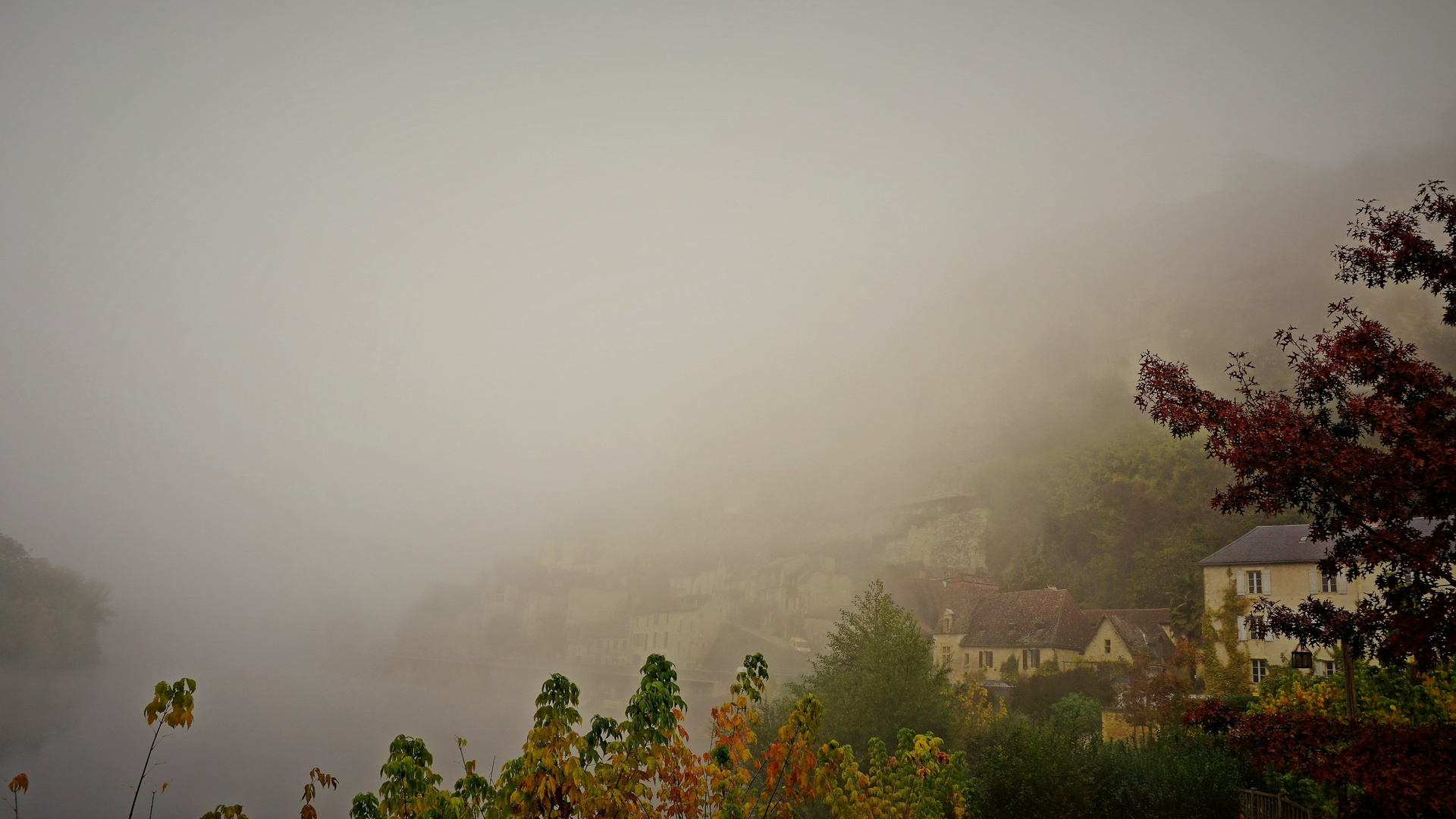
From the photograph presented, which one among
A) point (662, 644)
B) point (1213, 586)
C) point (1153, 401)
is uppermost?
A: point (1213, 586)

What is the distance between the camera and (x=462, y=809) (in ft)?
21.2

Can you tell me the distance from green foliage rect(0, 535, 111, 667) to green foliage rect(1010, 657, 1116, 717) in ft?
321

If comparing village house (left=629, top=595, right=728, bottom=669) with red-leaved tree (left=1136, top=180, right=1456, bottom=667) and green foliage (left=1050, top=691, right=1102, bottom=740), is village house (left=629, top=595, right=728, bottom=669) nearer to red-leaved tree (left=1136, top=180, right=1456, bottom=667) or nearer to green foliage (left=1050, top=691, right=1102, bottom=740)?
green foliage (left=1050, top=691, right=1102, bottom=740)

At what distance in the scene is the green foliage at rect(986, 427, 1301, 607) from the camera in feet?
193

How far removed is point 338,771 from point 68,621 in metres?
57.3

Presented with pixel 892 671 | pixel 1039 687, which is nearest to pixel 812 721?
pixel 892 671

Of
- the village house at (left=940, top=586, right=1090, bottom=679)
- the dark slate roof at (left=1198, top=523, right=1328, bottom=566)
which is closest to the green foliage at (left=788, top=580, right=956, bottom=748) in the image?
the dark slate roof at (left=1198, top=523, right=1328, bottom=566)

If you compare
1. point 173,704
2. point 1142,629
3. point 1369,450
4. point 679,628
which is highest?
point 1142,629

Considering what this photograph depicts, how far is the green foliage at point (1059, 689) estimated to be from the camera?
42188 millimetres

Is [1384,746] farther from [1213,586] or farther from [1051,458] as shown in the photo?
[1051,458]

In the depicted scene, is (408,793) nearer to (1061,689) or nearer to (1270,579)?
(1270,579)

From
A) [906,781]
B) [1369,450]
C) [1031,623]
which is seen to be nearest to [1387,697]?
[906,781]

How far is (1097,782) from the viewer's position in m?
11.7

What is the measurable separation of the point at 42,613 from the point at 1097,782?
107 m
